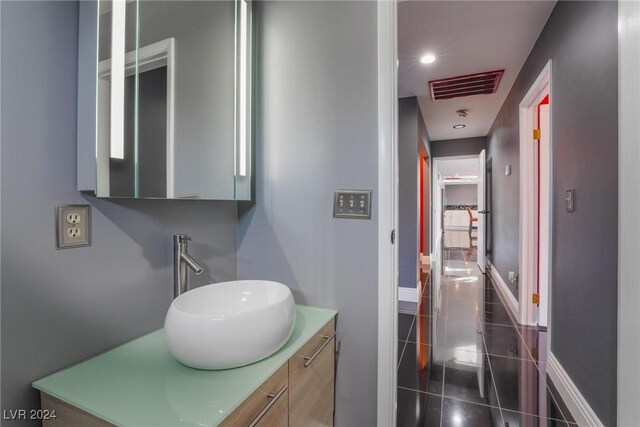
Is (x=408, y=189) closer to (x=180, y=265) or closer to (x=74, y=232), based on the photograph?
(x=180, y=265)

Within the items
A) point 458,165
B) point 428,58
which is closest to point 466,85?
point 428,58

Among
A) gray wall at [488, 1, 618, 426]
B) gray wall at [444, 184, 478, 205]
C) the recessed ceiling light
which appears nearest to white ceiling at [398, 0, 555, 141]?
the recessed ceiling light

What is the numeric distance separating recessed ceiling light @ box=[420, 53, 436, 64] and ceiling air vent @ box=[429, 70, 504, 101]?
0.42 metres

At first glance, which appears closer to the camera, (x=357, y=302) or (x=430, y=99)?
(x=357, y=302)

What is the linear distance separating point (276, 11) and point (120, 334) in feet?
4.71

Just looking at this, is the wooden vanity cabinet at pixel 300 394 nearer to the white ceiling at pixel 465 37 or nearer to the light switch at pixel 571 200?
the light switch at pixel 571 200

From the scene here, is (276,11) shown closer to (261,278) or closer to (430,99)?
(261,278)

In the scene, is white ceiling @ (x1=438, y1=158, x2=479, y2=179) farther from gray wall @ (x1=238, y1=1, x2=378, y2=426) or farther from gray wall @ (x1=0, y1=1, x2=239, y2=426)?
gray wall @ (x1=0, y1=1, x2=239, y2=426)

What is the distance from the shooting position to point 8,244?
28.2 inches

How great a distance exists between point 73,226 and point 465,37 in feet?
8.85

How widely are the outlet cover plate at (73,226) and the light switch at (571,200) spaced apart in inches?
85.8

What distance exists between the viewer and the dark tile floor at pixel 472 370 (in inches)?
62.1

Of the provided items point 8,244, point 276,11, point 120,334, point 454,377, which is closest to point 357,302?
point 120,334

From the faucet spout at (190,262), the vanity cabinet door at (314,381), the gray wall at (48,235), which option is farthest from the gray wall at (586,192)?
the gray wall at (48,235)
